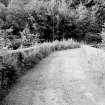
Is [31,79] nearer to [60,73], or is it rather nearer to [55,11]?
[60,73]

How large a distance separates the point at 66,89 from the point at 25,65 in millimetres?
2414

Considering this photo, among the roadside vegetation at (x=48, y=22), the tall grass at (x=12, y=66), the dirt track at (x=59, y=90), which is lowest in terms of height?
the dirt track at (x=59, y=90)

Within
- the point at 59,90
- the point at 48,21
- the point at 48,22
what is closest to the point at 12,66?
the point at 59,90

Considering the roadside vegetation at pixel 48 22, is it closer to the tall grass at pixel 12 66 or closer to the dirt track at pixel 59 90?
the tall grass at pixel 12 66

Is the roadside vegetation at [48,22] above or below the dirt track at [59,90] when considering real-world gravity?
above

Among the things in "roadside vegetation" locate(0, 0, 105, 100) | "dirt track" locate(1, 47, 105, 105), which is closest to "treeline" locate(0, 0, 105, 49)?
"roadside vegetation" locate(0, 0, 105, 100)

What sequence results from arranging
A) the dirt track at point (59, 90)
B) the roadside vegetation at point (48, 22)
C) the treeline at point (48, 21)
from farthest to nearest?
the treeline at point (48, 21) → the roadside vegetation at point (48, 22) → the dirt track at point (59, 90)

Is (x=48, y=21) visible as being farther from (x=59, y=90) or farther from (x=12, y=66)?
(x=59, y=90)

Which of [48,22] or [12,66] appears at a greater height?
[48,22]

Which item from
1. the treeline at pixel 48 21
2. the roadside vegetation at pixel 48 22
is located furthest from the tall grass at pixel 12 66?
the treeline at pixel 48 21

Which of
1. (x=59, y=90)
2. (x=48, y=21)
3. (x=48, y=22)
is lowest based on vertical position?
(x=59, y=90)

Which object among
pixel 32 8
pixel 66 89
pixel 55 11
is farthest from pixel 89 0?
pixel 66 89

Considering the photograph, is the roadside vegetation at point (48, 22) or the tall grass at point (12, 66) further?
the roadside vegetation at point (48, 22)

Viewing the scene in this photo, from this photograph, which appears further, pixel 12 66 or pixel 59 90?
pixel 12 66
